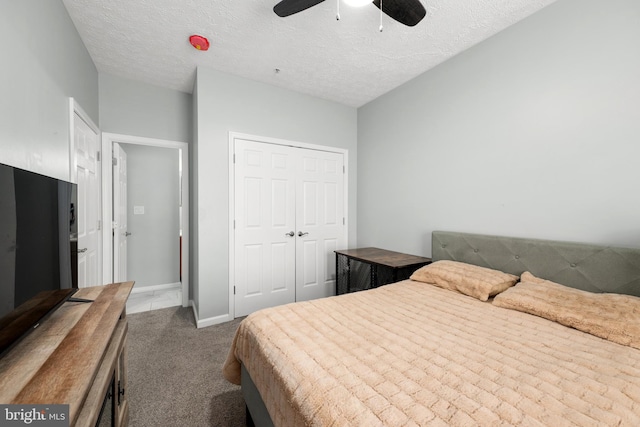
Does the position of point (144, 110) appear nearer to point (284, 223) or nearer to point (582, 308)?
point (284, 223)

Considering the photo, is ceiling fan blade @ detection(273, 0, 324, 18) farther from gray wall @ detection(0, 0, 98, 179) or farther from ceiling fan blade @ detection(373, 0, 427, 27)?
gray wall @ detection(0, 0, 98, 179)

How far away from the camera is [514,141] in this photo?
206cm

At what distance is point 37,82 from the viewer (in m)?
1.43

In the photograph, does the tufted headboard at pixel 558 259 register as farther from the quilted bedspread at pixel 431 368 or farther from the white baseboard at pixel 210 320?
the white baseboard at pixel 210 320

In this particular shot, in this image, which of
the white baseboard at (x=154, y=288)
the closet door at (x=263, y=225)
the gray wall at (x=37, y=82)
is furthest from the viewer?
the white baseboard at (x=154, y=288)

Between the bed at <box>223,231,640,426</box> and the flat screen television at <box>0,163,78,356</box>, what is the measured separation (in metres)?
0.87

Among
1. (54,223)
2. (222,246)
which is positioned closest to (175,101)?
(222,246)

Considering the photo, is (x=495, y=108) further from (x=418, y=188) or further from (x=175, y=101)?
(x=175, y=101)

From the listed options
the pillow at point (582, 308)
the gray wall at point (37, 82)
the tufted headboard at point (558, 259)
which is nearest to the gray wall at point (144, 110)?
the gray wall at point (37, 82)

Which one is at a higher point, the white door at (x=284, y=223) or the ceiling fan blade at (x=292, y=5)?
the ceiling fan blade at (x=292, y=5)

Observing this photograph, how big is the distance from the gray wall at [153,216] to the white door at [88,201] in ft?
3.84

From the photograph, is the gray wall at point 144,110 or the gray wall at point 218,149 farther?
the gray wall at point 144,110

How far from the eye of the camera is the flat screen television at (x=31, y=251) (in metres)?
0.86

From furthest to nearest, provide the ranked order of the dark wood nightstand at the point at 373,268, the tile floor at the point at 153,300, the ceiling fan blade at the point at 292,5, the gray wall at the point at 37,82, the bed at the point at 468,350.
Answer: the tile floor at the point at 153,300 < the dark wood nightstand at the point at 373,268 < the ceiling fan blade at the point at 292,5 < the gray wall at the point at 37,82 < the bed at the point at 468,350
